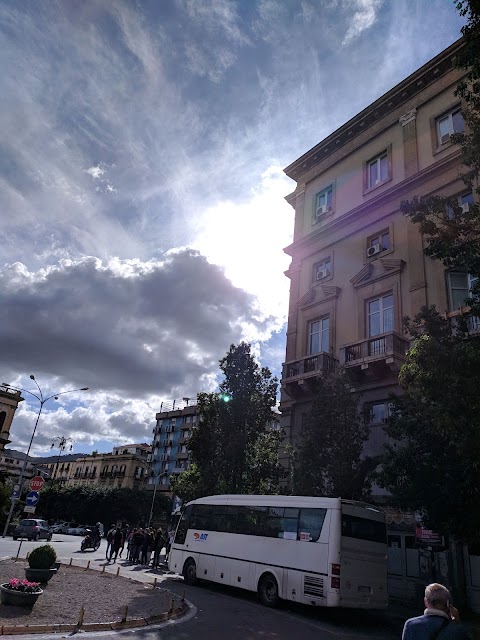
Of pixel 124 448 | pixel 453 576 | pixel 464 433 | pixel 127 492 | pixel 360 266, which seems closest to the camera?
pixel 464 433

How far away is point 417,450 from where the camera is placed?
13.9 metres

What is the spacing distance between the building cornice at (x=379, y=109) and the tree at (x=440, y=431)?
1697cm

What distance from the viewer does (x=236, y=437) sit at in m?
23.6

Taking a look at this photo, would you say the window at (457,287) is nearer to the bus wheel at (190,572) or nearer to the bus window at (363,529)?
the bus window at (363,529)

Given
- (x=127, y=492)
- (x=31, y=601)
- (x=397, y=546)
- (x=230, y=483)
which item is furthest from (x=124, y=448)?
(x=31, y=601)

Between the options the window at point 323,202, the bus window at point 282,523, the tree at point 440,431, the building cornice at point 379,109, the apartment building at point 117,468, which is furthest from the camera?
the apartment building at point 117,468

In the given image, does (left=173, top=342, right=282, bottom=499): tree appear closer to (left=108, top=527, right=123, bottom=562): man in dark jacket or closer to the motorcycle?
(left=108, top=527, right=123, bottom=562): man in dark jacket

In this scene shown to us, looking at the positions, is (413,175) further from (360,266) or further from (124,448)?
(124,448)

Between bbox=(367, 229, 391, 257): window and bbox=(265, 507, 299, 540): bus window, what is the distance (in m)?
14.5

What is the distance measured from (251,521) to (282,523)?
1563 millimetres

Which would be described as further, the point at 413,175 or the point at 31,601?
the point at 413,175

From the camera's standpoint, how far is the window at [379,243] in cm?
2417

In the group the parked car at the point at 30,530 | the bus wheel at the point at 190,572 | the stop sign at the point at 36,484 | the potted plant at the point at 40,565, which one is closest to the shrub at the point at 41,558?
the potted plant at the point at 40,565

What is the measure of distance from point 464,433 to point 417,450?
426 cm
